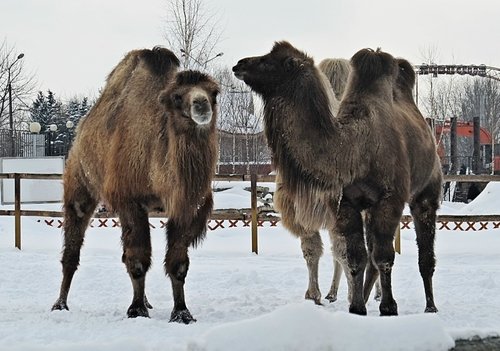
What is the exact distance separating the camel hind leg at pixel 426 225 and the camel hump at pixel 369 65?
1266mm

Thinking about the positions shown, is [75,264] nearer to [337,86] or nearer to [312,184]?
[312,184]

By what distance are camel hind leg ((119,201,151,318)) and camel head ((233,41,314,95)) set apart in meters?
1.48

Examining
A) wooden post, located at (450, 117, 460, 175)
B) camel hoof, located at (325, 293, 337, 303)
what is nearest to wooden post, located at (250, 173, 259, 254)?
camel hoof, located at (325, 293, 337, 303)

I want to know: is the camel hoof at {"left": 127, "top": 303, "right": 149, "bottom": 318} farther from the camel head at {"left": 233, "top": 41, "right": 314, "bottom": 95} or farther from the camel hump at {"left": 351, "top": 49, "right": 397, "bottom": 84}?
the camel hump at {"left": 351, "top": 49, "right": 397, "bottom": 84}

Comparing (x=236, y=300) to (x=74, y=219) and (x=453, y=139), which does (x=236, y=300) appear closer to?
(x=74, y=219)

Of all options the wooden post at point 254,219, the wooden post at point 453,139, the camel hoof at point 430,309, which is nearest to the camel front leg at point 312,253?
the camel hoof at point 430,309

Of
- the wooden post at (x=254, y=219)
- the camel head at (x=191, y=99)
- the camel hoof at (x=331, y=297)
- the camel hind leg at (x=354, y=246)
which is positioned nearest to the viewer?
the camel head at (x=191, y=99)

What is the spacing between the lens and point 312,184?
20.6 ft

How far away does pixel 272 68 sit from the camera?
21.8ft

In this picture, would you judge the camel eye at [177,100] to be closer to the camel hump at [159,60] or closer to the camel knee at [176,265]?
the camel hump at [159,60]

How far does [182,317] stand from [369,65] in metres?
2.81

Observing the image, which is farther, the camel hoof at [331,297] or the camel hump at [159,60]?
the camel hoof at [331,297]

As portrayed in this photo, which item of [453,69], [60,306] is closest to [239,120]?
[453,69]

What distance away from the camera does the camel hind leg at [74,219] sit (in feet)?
24.9
